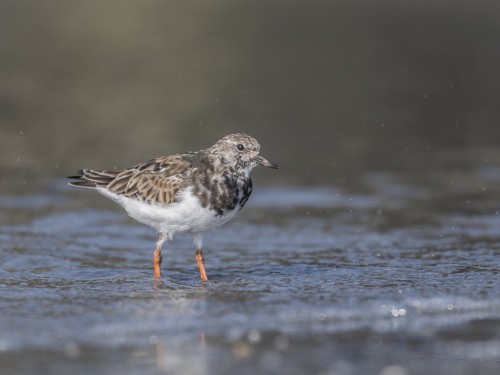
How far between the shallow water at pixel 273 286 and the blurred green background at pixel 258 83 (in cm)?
133

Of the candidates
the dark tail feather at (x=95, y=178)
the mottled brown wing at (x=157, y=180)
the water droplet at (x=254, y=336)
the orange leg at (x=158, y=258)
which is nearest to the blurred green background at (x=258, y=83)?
the dark tail feather at (x=95, y=178)

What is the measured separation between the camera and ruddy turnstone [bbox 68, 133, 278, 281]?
8453mm

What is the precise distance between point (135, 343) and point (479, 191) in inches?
264

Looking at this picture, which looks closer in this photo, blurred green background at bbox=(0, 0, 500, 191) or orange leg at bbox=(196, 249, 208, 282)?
orange leg at bbox=(196, 249, 208, 282)

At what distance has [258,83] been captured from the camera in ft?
59.1

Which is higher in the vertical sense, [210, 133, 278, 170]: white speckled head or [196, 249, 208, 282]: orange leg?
[210, 133, 278, 170]: white speckled head

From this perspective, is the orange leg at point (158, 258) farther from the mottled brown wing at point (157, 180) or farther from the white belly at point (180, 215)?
the mottled brown wing at point (157, 180)

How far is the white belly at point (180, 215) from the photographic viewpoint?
8.44 meters

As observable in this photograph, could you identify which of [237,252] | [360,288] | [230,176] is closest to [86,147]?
[237,252]

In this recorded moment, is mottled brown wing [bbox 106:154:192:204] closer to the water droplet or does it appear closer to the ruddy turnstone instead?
the ruddy turnstone

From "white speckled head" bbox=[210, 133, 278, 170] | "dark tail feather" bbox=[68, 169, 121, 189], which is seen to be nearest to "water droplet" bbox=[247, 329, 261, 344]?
"white speckled head" bbox=[210, 133, 278, 170]

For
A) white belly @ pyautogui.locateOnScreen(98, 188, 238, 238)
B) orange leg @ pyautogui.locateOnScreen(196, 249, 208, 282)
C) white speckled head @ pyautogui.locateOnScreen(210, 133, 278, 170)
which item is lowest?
orange leg @ pyautogui.locateOnScreen(196, 249, 208, 282)

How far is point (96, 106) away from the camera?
16.3 meters

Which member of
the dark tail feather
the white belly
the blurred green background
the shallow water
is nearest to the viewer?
the shallow water
